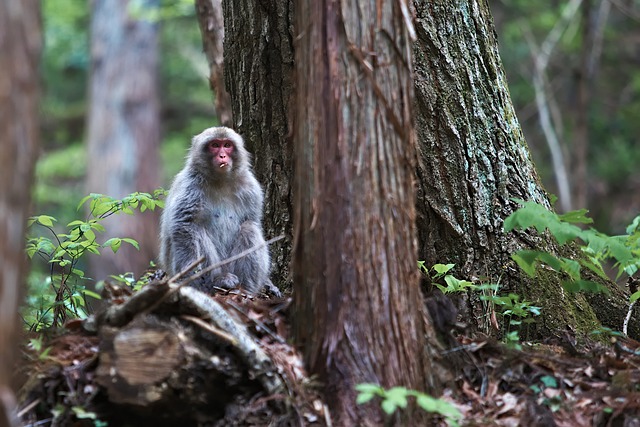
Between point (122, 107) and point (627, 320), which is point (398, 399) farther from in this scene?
point (122, 107)

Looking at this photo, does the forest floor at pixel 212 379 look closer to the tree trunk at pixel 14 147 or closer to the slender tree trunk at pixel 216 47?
the tree trunk at pixel 14 147

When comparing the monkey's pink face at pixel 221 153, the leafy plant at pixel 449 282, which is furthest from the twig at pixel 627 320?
the monkey's pink face at pixel 221 153

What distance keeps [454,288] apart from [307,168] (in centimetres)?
174

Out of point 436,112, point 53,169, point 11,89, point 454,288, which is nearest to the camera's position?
point 11,89

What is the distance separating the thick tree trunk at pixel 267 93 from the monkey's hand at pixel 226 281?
0.36 meters

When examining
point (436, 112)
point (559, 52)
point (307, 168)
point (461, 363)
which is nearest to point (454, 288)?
point (461, 363)

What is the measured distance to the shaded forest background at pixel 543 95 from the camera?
16172 millimetres

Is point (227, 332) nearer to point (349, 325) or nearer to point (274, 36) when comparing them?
point (349, 325)

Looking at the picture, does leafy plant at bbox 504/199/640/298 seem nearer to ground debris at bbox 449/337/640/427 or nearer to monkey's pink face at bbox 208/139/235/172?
ground debris at bbox 449/337/640/427

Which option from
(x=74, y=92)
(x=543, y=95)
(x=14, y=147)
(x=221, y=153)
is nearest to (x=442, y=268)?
(x=221, y=153)

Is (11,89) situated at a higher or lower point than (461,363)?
higher

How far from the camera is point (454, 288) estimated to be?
534 centimetres

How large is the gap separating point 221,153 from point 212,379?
2.88 m

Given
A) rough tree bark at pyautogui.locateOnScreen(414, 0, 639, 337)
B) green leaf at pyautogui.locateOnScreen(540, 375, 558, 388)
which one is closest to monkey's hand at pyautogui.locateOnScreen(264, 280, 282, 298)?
rough tree bark at pyautogui.locateOnScreen(414, 0, 639, 337)
